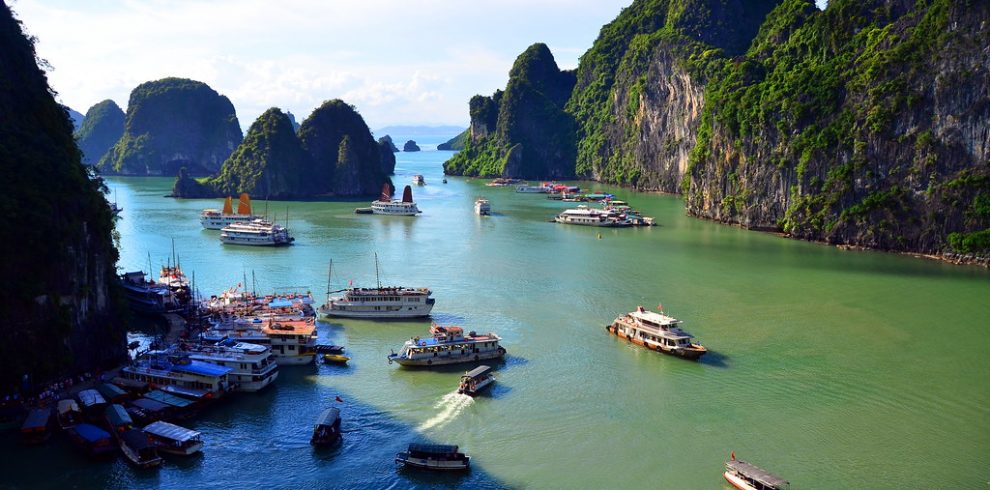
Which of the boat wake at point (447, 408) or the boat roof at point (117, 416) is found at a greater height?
the boat roof at point (117, 416)

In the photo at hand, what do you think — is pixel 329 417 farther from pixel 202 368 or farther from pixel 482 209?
pixel 482 209

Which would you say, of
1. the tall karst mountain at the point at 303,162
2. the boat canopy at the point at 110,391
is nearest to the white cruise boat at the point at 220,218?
the tall karst mountain at the point at 303,162

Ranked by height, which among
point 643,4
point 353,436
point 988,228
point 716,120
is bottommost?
point 353,436

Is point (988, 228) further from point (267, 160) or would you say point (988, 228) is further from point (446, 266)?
point (267, 160)

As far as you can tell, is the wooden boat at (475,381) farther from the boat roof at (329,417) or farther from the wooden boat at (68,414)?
the wooden boat at (68,414)

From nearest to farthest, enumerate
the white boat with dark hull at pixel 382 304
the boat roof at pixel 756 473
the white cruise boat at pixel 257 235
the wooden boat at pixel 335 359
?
the boat roof at pixel 756 473 → the wooden boat at pixel 335 359 → the white boat with dark hull at pixel 382 304 → the white cruise boat at pixel 257 235

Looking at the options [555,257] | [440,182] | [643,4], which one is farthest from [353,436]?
[643,4]
